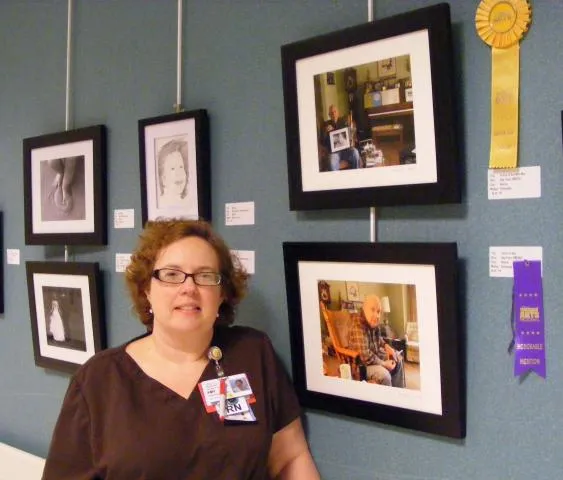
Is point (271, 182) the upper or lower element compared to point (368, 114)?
lower

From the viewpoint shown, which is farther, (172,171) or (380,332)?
(172,171)

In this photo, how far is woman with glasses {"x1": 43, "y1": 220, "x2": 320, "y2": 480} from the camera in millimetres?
1214

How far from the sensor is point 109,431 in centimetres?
123

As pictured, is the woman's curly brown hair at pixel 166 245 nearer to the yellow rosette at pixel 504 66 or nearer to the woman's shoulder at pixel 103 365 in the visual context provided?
the woman's shoulder at pixel 103 365

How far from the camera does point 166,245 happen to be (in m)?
1.34

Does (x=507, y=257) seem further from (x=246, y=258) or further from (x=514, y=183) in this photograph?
(x=246, y=258)

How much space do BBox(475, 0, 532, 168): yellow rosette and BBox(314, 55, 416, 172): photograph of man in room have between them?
16 cm

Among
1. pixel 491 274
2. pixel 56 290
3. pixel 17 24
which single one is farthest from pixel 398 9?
pixel 17 24

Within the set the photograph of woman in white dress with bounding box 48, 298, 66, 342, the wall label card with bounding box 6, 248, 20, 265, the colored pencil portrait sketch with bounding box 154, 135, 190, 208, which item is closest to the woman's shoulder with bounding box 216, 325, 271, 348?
the colored pencil portrait sketch with bounding box 154, 135, 190, 208

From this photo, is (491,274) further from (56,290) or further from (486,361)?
(56,290)

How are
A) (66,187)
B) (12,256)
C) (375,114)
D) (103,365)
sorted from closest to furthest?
(375,114) → (103,365) → (66,187) → (12,256)

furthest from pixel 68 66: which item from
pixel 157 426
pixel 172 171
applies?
pixel 157 426

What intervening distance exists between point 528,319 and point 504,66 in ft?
1.65

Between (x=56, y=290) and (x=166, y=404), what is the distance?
0.93 m
